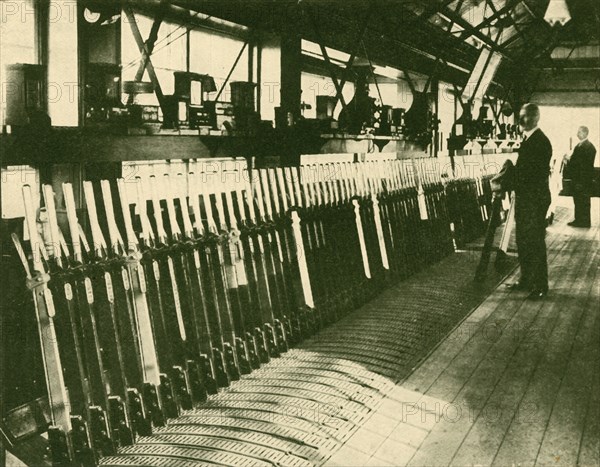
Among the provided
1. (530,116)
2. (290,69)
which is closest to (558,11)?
(530,116)

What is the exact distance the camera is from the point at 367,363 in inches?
158

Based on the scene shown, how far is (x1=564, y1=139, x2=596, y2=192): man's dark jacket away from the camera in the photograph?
1030 cm

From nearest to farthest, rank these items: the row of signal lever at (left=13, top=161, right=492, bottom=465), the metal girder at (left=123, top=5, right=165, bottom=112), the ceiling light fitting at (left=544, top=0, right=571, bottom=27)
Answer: the row of signal lever at (left=13, top=161, right=492, bottom=465) < the ceiling light fitting at (left=544, top=0, right=571, bottom=27) < the metal girder at (left=123, top=5, right=165, bottom=112)

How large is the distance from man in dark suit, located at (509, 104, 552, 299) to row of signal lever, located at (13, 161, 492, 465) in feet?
4.84

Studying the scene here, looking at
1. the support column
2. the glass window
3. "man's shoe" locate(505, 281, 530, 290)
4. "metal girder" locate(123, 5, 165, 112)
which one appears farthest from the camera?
the support column

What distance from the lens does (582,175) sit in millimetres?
10328

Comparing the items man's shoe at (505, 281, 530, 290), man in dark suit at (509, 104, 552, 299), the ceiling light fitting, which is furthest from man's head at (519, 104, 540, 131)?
the ceiling light fitting

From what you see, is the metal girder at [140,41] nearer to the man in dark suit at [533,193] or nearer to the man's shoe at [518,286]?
the man in dark suit at [533,193]

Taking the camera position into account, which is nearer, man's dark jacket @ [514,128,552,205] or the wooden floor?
the wooden floor

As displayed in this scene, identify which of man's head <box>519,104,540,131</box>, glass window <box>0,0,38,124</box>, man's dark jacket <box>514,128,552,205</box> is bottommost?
man's dark jacket <box>514,128,552,205</box>

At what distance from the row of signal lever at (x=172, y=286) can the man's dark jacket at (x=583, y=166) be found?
6246 millimetres

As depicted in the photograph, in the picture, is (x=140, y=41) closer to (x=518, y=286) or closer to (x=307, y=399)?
(x=307, y=399)

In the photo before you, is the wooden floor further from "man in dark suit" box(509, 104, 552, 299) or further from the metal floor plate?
"man in dark suit" box(509, 104, 552, 299)

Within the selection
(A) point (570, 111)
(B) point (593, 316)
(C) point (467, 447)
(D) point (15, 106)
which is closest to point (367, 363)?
(C) point (467, 447)
